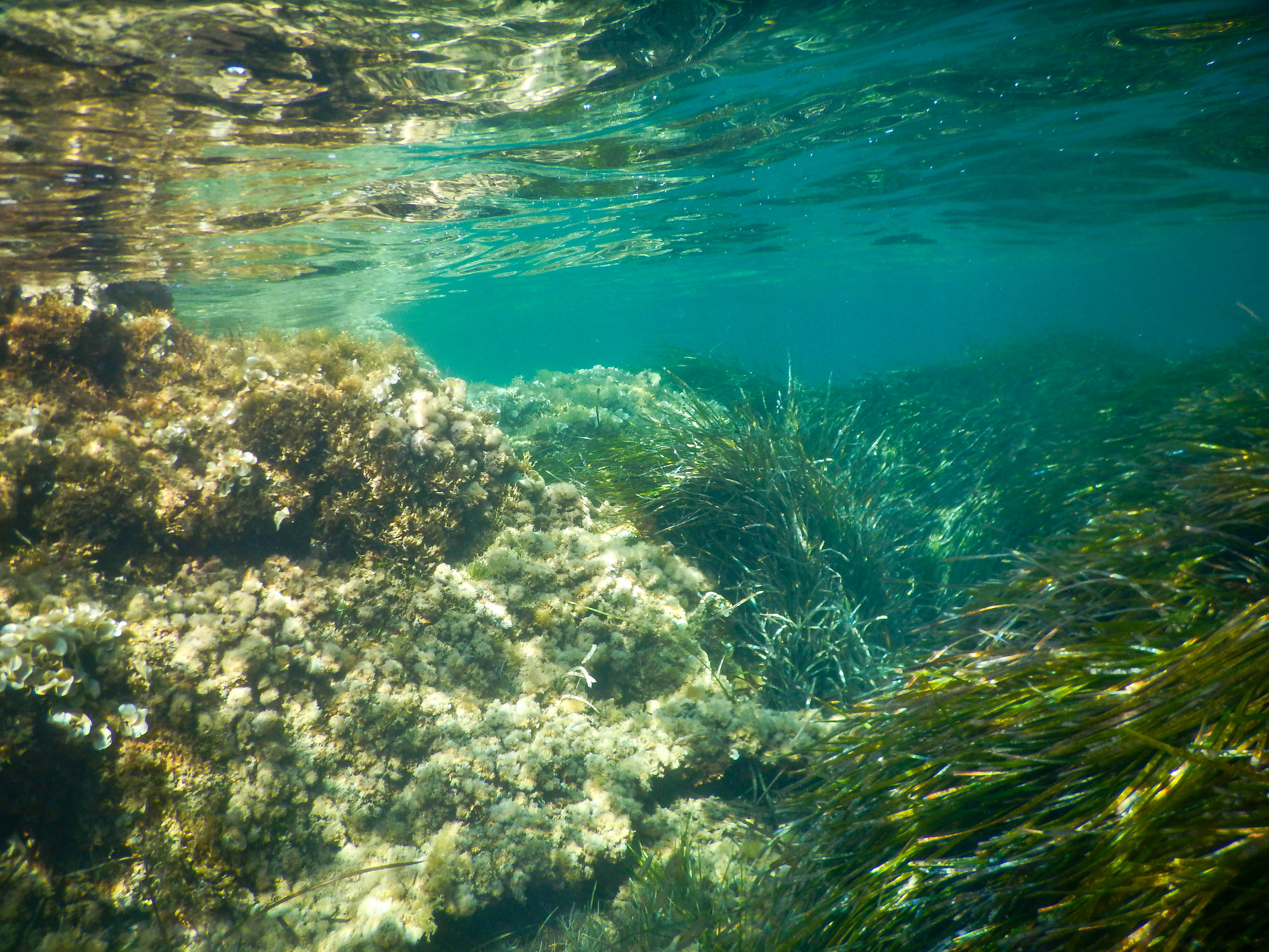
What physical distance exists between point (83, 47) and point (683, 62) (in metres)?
6.79

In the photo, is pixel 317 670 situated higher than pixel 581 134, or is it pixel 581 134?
pixel 581 134

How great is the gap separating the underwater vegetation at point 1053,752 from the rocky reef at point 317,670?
29.1 inches

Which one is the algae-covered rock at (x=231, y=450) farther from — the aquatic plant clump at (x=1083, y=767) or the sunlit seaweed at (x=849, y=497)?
the aquatic plant clump at (x=1083, y=767)

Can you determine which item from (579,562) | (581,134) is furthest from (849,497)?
(581,134)

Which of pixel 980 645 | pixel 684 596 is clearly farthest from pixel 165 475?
pixel 980 645

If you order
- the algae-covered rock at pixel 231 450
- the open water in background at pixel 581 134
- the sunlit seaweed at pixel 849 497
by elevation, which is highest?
the open water in background at pixel 581 134

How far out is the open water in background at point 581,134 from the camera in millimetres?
6258

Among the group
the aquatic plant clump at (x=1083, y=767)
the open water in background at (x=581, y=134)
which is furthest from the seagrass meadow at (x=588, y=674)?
the open water in background at (x=581, y=134)

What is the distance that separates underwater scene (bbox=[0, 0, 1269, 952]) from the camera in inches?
97.1

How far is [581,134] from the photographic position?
1008 cm

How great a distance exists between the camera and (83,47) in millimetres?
5355

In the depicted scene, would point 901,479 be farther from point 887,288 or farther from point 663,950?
point 887,288

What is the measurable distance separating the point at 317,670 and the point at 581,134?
9619mm

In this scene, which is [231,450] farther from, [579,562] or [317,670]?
[579,562]
